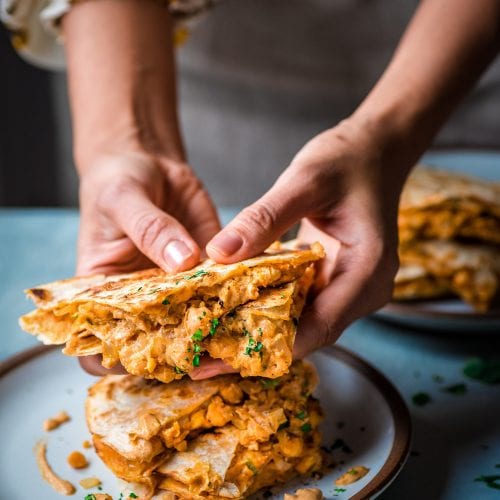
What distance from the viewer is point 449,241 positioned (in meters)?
2.35

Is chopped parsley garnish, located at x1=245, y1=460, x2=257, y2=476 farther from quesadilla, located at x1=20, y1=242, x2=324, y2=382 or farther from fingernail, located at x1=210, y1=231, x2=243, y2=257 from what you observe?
fingernail, located at x1=210, y1=231, x2=243, y2=257

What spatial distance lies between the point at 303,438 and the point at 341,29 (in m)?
2.02

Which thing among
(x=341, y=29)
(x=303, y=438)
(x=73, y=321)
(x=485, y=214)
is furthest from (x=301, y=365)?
(x=341, y=29)

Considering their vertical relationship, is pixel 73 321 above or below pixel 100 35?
below


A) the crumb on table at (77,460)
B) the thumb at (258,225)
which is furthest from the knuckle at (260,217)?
the crumb on table at (77,460)

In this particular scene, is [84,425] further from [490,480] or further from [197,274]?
[490,480]

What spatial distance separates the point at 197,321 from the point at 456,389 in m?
0.85

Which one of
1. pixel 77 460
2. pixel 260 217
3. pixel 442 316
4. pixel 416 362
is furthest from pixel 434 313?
Answer: pixel 77 460

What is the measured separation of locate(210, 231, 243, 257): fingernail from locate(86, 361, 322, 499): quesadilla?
269mm

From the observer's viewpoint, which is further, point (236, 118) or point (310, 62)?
point (236, 118)

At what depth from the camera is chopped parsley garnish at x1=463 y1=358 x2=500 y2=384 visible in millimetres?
1867

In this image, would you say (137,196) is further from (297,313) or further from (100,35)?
(100,35)

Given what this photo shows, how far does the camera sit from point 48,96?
443 cm

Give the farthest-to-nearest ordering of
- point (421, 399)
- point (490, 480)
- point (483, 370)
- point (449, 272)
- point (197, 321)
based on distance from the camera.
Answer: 1. point (449, 272)
2. point (483, 370)
3. point (421, 399)
4. point (490, 480)
5. point (197, 321)
